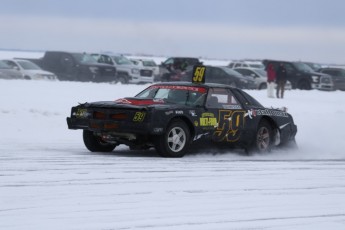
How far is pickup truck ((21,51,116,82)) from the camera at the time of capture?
38.1 m

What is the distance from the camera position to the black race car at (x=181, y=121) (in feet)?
38.3

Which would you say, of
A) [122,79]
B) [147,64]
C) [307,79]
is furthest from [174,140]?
[147,64]

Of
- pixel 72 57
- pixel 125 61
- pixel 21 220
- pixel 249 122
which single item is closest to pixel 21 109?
pixel 249 122

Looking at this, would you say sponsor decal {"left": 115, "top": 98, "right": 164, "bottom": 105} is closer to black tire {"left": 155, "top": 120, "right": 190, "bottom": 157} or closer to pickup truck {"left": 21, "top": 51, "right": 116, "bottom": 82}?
black tire {"left": 155, "top": 120, "right": 190, "bottom": 157}

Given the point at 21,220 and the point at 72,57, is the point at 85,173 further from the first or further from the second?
the point at 72,57

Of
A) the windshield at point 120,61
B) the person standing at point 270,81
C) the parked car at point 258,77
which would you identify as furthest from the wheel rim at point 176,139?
the windshield at point 120,61

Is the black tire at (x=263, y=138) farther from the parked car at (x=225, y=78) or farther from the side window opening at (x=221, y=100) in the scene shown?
the parked car at (x=225, y=78)

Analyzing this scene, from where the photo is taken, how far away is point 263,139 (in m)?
13.6

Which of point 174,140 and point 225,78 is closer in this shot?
point 174,140

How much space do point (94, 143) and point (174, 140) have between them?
144 cm

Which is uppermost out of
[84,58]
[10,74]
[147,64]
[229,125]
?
[147,64]

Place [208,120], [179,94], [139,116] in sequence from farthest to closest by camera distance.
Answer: [179,94] < [208,120] < [139,116]

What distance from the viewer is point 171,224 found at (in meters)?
7.06

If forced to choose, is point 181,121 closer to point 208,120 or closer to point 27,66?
point 208,120
